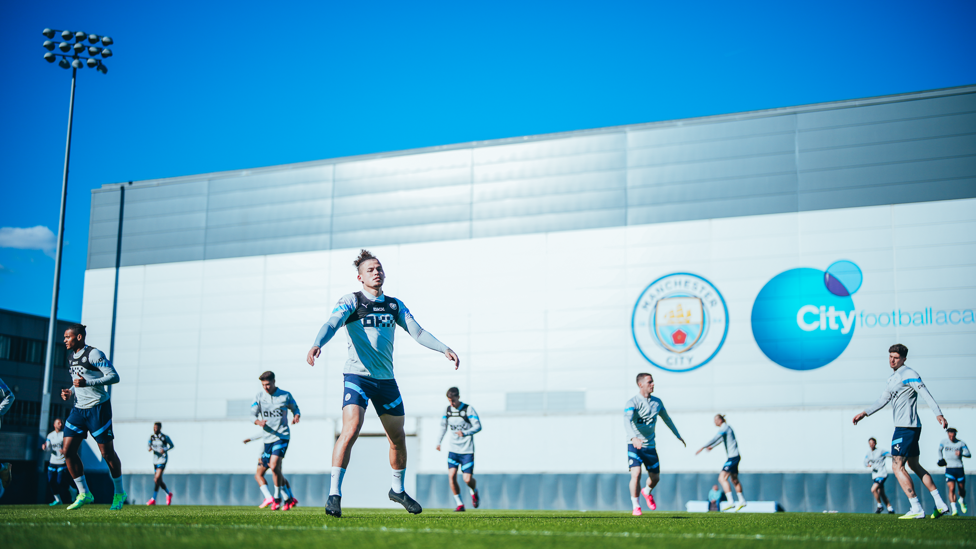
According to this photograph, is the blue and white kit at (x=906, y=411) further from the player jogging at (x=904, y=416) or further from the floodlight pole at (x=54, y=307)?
the floodlight pole at (x=54, y=307)

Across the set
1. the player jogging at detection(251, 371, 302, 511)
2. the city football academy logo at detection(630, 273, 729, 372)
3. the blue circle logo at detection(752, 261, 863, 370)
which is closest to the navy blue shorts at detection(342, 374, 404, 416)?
the player jogging at detection(251, 371, 302, 511)

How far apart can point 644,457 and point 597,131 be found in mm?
15749

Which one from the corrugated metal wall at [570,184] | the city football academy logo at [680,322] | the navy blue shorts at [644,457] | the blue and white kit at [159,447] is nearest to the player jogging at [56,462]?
the blue and white kit at [159,447]

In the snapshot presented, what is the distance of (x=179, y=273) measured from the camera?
30.9 metres

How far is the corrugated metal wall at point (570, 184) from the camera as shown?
76.7ft

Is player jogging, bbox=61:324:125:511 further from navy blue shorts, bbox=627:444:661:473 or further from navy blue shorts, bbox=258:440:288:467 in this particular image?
navy blue shorts, bbox=627:444:661:473

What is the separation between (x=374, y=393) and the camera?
8094 millimetres

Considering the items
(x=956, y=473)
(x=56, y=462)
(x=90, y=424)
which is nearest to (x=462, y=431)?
(x=90, y=424)

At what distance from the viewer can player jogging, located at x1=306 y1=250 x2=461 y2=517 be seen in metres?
7.89

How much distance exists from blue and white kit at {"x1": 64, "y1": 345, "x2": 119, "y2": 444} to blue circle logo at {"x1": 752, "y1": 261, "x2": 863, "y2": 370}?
18.3 metres

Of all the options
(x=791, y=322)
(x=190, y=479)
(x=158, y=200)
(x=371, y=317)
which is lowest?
(x=190, y=479)

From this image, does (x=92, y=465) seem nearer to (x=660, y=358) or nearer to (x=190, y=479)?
(x=190, y=479)

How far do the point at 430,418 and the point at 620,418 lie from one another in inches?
242

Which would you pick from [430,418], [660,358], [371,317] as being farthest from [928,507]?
[371,317]
